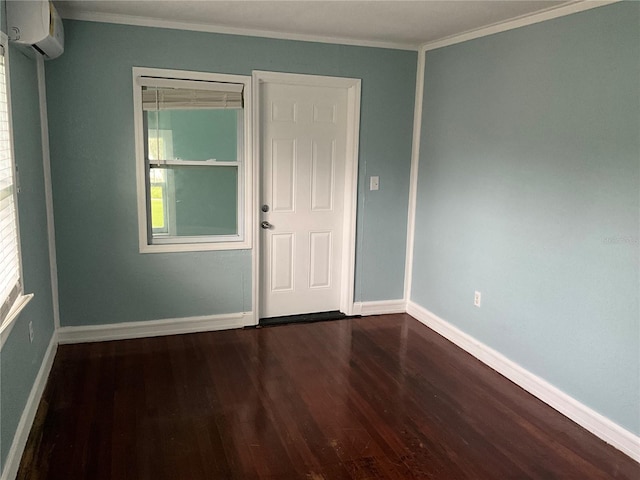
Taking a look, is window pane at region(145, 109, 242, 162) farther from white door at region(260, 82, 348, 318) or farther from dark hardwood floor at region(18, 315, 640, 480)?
dark hardwood floor at region(18, 315, 640, 480)

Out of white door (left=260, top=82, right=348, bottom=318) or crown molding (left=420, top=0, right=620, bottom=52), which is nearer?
crown molding (left=420, top=0, right=620, bottom=52)

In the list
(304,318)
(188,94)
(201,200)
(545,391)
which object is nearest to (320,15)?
(188,94)

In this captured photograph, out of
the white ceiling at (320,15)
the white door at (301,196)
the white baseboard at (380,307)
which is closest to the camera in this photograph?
the white ceiling at (320,15)

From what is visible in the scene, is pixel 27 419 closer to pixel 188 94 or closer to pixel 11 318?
pixel 11 318

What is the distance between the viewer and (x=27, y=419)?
251 centimetres

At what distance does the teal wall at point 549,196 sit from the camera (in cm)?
261

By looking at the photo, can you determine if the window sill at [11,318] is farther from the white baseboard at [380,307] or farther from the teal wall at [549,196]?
the teal wall at [549,196]

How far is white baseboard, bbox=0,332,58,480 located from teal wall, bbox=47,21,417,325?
1.96 ft

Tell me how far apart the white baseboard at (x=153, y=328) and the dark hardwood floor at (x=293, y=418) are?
0.09m

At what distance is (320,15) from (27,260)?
91.8 inches

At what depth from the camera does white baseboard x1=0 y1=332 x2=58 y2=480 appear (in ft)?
7.09

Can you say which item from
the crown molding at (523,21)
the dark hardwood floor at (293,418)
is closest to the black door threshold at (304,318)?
the dark hardwood floor at (293,418)

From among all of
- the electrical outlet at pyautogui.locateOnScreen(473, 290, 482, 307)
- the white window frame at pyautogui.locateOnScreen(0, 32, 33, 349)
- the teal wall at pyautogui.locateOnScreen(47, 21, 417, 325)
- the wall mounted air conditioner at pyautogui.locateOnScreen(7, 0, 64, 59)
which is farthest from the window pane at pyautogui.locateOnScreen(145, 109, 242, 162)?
the electrical outlet at pyautogui.locateOnScreen(473, 290, 482, 307)

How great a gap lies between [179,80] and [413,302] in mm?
2703
